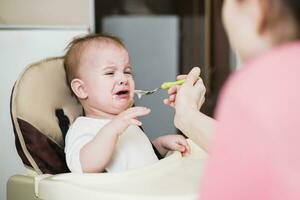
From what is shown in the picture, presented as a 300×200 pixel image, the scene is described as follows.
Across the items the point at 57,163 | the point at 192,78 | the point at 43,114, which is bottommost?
the point at 57,163

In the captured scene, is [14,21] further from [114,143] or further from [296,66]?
[296,66]

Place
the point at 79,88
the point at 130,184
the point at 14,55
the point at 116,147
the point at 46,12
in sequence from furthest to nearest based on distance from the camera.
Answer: the point at 46,12, the point at 14,55, the point at 79,88, the point at 116,147, the point at 130,184

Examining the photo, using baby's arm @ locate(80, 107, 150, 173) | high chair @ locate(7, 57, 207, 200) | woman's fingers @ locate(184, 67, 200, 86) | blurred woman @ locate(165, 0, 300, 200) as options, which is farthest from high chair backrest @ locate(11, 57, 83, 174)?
blurred woman @ locate(165, 0, 300, 200)

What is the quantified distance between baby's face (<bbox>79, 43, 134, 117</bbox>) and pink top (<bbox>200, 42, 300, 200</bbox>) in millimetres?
842

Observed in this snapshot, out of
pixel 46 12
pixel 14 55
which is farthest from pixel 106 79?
pixel 46 12

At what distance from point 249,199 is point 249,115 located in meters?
0.10

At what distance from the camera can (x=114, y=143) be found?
4.25 ft

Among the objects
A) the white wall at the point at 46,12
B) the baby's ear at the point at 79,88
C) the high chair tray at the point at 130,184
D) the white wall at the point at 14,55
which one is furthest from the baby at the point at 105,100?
the white wall at the point at 46,12

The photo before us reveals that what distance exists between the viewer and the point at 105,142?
1.28 m

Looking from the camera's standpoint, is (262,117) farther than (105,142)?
No

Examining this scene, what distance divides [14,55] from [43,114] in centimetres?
68

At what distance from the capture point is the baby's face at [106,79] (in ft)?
4.84

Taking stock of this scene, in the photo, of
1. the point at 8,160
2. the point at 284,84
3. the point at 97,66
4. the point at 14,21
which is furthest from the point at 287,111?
the point at 14,21

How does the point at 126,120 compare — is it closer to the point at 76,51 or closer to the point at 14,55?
the point at 76,51
